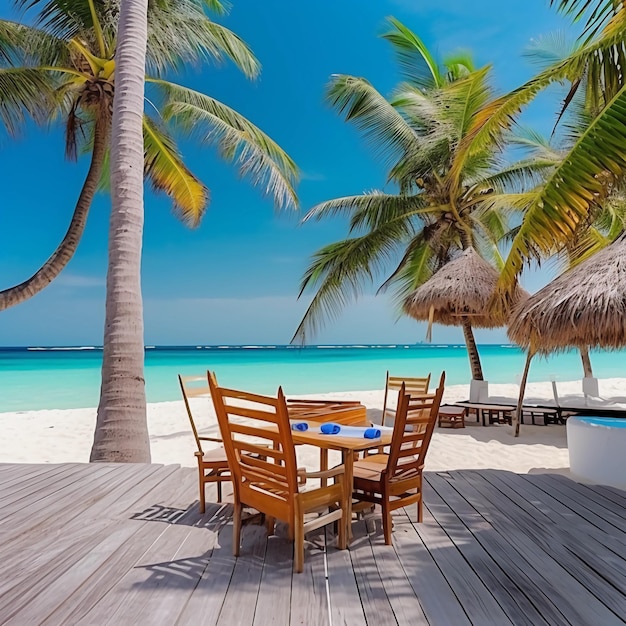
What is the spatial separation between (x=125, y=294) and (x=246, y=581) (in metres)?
3.08

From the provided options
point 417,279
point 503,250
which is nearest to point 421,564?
point 417,279

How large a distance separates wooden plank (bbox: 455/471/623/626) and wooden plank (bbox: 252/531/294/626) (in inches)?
43.6

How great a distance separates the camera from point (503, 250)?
1323 centimetres

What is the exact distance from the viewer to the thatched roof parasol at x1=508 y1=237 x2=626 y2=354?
508 cm

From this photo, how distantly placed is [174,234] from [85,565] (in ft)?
113

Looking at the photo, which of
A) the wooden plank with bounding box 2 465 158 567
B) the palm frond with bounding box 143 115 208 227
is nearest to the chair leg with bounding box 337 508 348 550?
the wooden plank with bounding box 2 465 158 567

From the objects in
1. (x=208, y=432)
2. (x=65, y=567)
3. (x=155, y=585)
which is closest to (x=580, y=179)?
(x=155, y=585)

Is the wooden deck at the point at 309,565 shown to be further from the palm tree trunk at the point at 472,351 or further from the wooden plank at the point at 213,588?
the palm tree trunk at the point at 472,351

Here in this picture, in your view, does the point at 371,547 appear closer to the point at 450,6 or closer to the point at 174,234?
the point at 450,6

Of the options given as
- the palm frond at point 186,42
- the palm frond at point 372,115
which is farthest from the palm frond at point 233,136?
the palm frond at point 372,115

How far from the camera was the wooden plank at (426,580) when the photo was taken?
1.79 metres

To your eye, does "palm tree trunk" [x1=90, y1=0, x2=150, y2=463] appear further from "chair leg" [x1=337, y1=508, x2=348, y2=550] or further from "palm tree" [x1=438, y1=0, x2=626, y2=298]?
"palm tree" [x1=438, y1=0, x2=626, y2=298]

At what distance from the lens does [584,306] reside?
5277 millimetres

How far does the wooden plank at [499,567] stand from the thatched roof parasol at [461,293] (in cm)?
618
